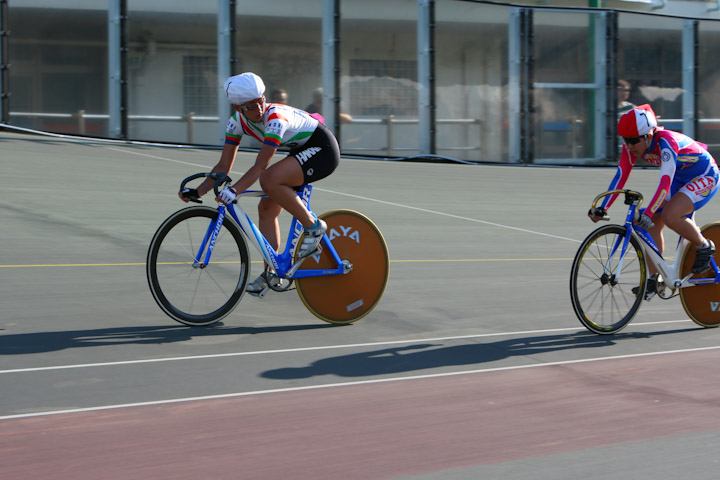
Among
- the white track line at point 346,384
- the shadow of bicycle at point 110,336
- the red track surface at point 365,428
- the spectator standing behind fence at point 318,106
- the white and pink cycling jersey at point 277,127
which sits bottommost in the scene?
the red track surface at point 365,428

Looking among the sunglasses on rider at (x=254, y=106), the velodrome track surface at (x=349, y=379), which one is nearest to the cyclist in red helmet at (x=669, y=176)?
the velodrome track surface at (x=349, y=379)

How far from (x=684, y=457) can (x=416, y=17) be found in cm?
1638

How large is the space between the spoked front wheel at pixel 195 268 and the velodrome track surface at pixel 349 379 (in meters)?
0.15

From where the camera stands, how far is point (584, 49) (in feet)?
69.6

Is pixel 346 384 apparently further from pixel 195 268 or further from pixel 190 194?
pixel 190 194

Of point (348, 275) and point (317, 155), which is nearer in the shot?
point (317, 155)

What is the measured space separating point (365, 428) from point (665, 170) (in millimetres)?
2948

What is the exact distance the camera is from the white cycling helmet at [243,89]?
5785 mm

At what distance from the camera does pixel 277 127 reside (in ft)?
19.3

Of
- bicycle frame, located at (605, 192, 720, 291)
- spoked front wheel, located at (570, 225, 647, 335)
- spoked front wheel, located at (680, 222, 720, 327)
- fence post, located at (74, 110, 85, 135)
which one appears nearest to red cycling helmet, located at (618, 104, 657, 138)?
bicycle frame, located at (605, 192, 720, 291)

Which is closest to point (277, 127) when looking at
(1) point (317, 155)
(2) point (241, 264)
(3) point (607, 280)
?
(1) point (317, 155)

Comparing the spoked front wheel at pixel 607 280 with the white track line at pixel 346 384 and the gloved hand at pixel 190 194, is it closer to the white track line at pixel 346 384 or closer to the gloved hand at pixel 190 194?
the white track line at pixel 346 384

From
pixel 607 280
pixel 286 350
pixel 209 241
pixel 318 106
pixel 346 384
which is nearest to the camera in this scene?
pixel 346 384

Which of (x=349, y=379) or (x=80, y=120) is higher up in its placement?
(x=80, y=120)
